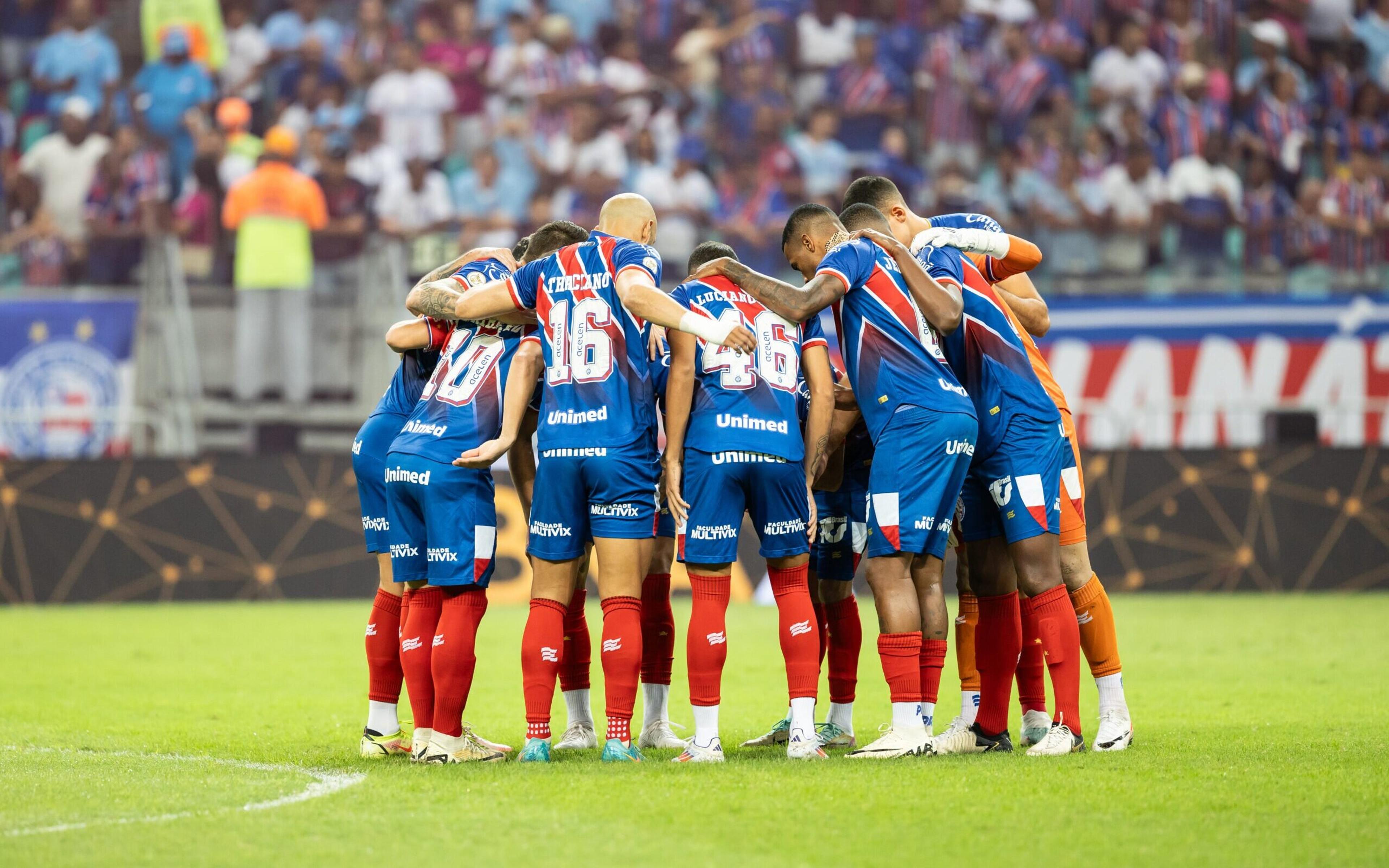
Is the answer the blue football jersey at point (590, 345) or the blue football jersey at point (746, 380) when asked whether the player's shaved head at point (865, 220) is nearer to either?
the blue football jersey at point (746, 380)

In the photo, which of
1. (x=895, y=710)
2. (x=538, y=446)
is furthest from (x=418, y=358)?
(x=895, y=710)

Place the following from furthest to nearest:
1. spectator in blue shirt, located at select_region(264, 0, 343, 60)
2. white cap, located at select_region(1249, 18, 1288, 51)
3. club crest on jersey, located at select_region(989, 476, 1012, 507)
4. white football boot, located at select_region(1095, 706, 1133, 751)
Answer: spectator in blue shirt, located at select_region(264, 0, 343, 60), white cap, located at select_region(1249, 18, 1288, 51), club crest on jersey, located at select_region(989, 476, 1012, 507), white football boot, located at select_region(1095, 706, 1133, 751)

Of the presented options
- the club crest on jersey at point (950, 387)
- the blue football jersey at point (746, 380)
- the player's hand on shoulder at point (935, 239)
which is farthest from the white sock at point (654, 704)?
the player's hand on shoulder at point (935, 239)

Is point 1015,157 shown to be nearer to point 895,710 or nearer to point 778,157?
point 778,157

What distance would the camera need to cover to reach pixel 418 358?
7.90 m

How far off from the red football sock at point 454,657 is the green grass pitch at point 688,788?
0.86 ft

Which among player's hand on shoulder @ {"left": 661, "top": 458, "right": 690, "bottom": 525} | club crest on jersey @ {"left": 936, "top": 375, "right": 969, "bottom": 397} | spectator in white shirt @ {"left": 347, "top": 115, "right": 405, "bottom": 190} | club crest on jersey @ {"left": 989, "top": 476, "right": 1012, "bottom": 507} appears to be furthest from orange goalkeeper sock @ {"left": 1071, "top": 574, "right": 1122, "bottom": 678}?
spectator in white shirt @ {"left": 347, "top": 115, "right": 405, "bottom": 190}

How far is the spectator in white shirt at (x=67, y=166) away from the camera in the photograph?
1984cm

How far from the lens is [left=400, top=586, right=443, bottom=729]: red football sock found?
279 inches

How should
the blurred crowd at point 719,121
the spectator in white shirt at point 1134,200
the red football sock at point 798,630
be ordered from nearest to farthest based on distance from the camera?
the red football sock at point 798,630 → the spectator in white shirt at point 1134,200 → the blurred crowd at point 719,121

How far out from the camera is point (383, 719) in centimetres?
745

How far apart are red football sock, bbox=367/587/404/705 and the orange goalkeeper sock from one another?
11.4 feet

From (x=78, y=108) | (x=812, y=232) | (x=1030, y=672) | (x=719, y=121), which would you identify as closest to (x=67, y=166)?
(x=78, y=108)

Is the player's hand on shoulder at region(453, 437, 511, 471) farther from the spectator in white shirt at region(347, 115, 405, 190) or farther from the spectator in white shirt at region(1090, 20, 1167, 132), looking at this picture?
the spectator in white shirt at region(1090, 20, 1167, 132)
